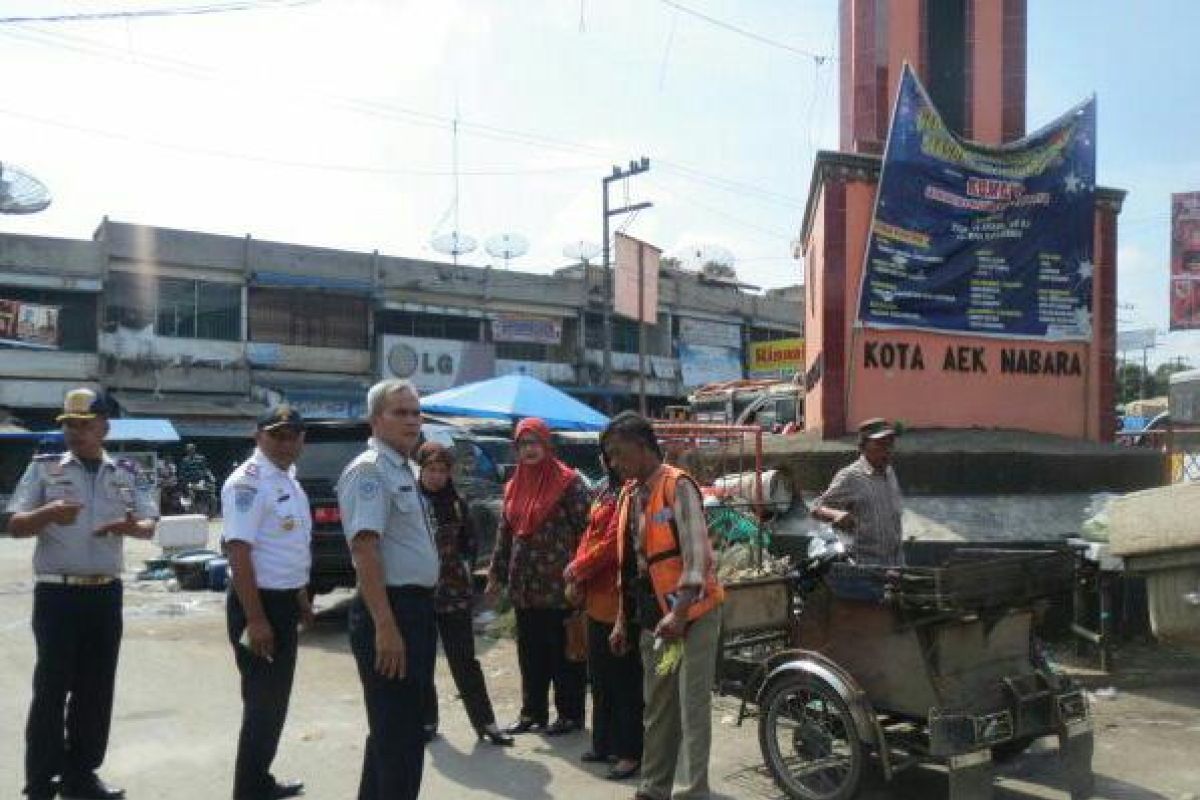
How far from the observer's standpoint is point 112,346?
28953 mm

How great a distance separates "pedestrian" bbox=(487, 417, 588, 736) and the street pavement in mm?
229

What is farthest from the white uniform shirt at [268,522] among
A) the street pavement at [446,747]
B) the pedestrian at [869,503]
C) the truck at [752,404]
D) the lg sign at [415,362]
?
the lg sign at [415,362]

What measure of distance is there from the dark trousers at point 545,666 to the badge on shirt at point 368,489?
8.33 feet

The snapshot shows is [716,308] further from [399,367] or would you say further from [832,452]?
[832,452]

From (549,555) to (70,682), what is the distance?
239cm

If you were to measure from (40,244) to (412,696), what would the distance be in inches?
1118

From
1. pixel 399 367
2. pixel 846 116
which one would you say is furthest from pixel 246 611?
pixel 399 367

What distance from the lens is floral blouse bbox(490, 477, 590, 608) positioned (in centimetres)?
580

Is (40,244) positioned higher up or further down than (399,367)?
higher up

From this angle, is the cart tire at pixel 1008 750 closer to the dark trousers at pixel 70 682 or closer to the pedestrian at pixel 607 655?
the pedestrian at pixel 607 655

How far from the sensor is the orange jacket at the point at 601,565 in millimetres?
5090

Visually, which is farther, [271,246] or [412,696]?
[271,246]

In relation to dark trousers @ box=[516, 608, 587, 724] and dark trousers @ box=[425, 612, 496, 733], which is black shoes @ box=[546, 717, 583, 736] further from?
dark trousers @ box=[425, 612, 496, 733]

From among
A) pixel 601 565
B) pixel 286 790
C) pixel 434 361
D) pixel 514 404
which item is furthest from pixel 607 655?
pixel 434 361
